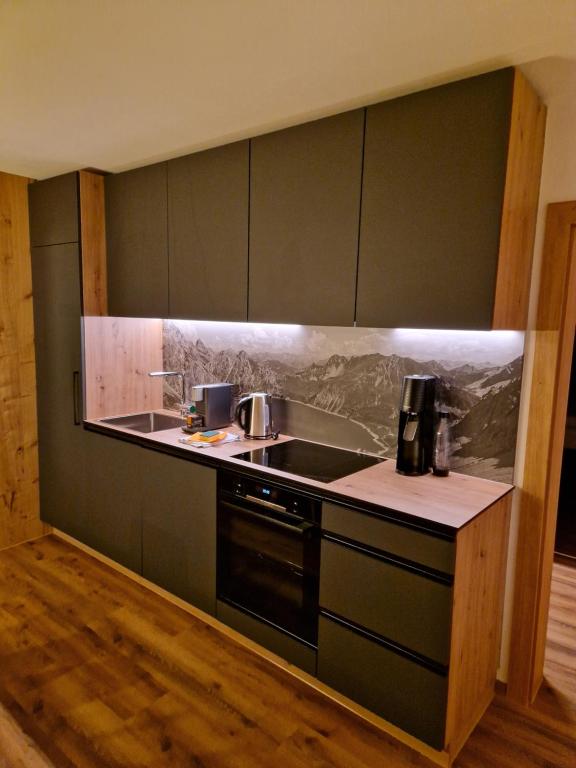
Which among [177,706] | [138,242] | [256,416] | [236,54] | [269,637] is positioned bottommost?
[177,706]

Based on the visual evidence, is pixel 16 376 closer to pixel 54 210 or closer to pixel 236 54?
pixel 54 210

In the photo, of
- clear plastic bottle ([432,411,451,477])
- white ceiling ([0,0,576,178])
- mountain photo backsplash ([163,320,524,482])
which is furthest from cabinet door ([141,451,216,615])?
white ceiling ([0,0,576,178])

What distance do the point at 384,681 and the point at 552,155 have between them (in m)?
2.16

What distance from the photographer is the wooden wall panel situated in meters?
3.36

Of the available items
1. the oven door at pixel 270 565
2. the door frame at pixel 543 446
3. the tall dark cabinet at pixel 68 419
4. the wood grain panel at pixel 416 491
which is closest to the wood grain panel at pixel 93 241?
the tall dark cabinet at pixel 68 419

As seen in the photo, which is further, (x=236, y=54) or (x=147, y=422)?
(x=147, y=422)

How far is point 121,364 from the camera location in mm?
3420

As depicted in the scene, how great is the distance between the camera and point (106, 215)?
3.23 metres

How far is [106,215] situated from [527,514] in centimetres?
291

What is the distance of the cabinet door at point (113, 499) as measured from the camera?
2961 mm

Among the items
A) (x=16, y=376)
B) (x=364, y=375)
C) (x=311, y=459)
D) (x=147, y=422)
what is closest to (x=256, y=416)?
(x=311, y=459)

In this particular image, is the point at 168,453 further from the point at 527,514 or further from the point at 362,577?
the point at 527,514

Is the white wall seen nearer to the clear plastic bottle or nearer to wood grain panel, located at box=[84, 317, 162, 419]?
the clear plastic bottle

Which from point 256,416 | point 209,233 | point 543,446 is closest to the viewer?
point 543,446
